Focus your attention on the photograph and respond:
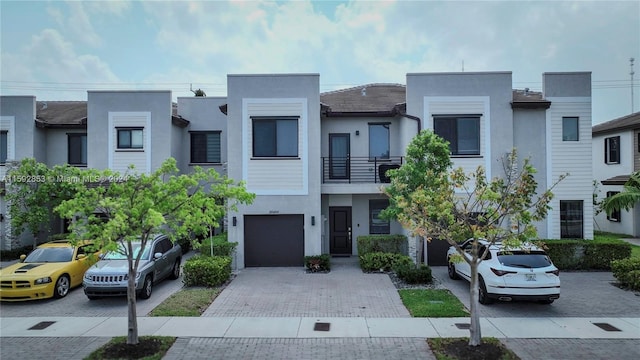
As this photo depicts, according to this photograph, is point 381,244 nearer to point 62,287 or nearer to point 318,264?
point 318,264

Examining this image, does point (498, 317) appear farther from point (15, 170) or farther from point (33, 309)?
point (15, 170)

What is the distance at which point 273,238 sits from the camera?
15.7 meters

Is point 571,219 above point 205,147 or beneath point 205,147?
beneath

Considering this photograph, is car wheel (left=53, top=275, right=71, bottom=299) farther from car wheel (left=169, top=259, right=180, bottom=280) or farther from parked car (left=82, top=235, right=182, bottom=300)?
car wheel (left=169, top=259, right=180, bottom=280)

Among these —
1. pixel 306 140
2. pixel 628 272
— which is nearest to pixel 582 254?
pixel 628 272

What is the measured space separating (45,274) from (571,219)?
1834 cm

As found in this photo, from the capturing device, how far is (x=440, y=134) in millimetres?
15750

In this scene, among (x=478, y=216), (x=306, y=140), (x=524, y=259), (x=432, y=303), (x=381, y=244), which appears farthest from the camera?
(x=306, y=140)

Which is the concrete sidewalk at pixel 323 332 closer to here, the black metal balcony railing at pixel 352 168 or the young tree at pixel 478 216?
the young tree at pixel 478 216

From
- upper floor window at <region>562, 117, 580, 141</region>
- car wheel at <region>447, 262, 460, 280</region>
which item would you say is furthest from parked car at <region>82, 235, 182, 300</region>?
upper floor window at <region>562, 117, 580, 141</region>

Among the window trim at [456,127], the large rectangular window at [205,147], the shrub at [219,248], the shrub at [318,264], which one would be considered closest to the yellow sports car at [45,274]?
the shrub at [219,248]

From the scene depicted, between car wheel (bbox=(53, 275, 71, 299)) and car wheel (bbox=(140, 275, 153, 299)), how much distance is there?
2.46 m

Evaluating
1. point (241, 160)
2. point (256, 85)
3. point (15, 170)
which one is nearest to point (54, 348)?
point (241, 160)

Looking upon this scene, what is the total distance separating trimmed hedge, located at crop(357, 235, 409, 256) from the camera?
15328 millimetres
